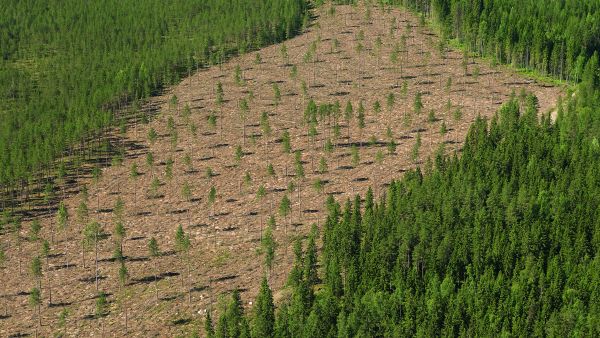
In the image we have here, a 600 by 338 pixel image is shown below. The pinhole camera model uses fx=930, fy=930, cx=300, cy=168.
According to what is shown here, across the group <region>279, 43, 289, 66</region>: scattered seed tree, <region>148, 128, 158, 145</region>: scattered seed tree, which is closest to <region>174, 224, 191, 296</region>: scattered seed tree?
<region>148, 128, 158, 145</region>: scattered seed tree

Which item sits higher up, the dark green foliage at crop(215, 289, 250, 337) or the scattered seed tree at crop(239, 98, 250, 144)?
the scattered seed tree at crop(239, 98, 250, 144)

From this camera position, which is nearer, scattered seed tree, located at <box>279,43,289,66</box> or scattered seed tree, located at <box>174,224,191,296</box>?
scattered seed tree, located at <box>174,224,191,296</box>

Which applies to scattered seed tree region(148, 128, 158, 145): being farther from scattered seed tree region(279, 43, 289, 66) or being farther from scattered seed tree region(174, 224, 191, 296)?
scattered seed tree region(279, 43, 289, 66)

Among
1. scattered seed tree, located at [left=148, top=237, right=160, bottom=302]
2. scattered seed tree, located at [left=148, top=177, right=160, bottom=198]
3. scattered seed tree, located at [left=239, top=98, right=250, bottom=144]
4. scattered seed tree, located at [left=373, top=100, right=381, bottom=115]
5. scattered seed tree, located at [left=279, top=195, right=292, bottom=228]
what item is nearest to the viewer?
scattered seed tree, located at [left=148, top=237, right=160, bottom=302]

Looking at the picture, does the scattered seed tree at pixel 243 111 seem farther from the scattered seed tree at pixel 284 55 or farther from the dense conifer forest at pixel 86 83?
the scattered seed tree at pixel 284 55

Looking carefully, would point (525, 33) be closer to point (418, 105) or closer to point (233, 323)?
point (418, 105)

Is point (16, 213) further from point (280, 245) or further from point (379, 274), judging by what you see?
point (379, 274)

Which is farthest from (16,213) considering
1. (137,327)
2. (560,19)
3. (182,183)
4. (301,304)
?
(560,19)

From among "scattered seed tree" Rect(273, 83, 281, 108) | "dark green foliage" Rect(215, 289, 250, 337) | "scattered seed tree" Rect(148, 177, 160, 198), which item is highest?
"scattered seed tree" Rect(273, 83, 281, 108)
